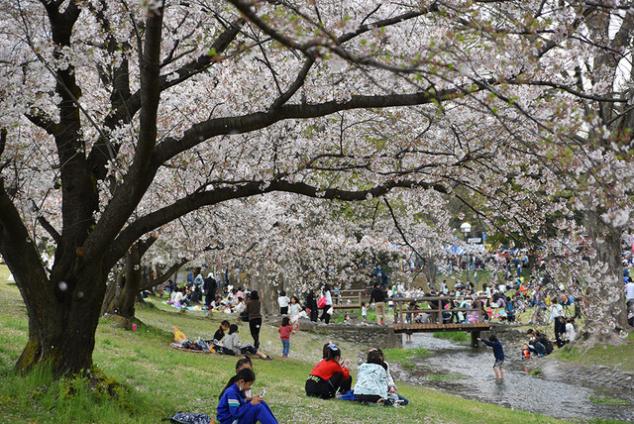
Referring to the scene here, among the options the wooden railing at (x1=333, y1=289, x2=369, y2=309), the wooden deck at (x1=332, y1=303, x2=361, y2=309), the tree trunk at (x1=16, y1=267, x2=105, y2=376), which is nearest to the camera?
the tree trunk at (x1=16, y1=267, x2=105, y2=376)

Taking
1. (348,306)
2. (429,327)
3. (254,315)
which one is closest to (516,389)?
(254,315)

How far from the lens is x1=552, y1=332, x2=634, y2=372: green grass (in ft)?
64.7

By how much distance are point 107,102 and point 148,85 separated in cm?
456

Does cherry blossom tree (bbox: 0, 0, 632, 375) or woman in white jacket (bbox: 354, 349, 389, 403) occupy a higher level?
cherry blossom tree (bbox: 0, 0, 632, 375)

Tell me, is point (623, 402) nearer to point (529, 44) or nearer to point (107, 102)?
point (529, 44)

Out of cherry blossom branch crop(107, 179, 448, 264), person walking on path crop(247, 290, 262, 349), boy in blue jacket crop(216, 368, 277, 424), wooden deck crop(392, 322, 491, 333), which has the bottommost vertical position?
boy in blue jacket crop(216, 368, 277, 424)

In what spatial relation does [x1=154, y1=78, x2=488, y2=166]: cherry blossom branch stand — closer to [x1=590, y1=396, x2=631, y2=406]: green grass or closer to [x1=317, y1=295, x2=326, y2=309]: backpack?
[x1=590, y1=396, x2=631, y2=406]: green grass

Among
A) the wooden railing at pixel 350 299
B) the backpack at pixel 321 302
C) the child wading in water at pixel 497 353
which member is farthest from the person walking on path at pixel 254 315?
the wooden railing at pixel 350 299

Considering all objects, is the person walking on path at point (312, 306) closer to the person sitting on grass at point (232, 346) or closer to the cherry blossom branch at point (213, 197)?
the person sitting on grass at point (232, 346)

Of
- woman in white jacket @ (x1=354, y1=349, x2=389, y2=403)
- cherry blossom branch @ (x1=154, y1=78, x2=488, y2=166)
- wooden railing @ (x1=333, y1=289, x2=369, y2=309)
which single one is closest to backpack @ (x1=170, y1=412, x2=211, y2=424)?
cherry blossom branch @ (x1=154, y1=78, x2=488, y2=166)

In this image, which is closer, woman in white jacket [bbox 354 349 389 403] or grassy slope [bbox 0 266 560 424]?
grassy slope [bbox 0 266 560 424]

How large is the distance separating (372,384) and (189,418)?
4259mm

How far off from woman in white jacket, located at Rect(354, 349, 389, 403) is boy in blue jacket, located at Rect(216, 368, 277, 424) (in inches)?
161

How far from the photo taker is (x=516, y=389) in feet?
63.0
